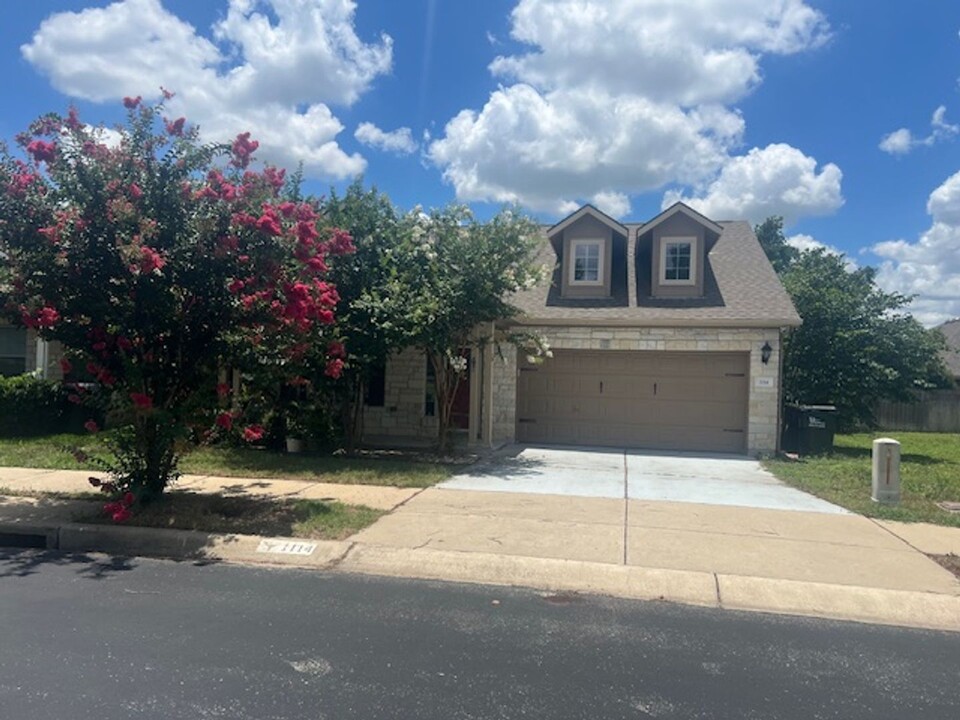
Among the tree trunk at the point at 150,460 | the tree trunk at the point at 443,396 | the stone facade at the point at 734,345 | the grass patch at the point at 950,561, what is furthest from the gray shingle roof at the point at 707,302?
the tree trunk at the point at 150,460

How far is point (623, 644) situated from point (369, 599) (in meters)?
1.98

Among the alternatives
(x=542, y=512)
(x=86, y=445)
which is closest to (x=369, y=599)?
(x=542, y=512)

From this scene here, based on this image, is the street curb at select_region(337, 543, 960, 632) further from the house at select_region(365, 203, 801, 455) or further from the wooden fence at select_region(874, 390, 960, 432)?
the wooden fence at select_region(874, 390, 960, 432)

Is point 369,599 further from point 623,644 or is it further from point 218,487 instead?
point 218,487

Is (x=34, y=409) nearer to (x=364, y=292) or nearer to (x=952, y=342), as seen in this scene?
(x=364, y=292)

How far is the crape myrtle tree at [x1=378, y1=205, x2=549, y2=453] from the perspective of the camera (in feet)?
40.9

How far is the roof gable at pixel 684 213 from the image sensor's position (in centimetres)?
1617

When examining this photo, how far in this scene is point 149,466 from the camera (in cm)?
830

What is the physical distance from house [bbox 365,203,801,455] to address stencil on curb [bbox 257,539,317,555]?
8244 mm

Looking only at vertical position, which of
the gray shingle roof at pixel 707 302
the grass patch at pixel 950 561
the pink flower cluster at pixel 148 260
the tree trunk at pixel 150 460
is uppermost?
the gray shingle roof at pixel 707 302

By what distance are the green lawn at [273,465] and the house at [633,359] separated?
12.0 feet

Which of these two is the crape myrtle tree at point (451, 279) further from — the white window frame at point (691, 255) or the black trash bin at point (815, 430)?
the black trash bin at point (815, 430)

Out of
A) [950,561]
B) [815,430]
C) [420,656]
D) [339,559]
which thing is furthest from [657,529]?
[815,430]

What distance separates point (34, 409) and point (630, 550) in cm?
1281
